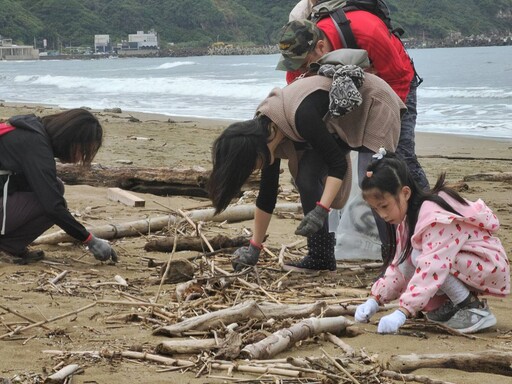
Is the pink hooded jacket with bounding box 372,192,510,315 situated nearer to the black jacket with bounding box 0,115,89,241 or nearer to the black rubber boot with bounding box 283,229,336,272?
the black rubber boot with bounding box 283,229,336,272

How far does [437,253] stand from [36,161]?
254cm

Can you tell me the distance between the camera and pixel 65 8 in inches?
4606

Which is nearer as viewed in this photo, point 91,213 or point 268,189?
point 268,189

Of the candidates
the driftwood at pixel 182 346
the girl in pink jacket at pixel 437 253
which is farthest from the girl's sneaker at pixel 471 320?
the driftwood at pixel 182 346

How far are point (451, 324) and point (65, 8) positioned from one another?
389 feet

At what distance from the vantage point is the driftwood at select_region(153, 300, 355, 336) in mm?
3787

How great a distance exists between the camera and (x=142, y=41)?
111688 mm

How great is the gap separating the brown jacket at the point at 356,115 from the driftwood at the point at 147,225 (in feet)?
3.62

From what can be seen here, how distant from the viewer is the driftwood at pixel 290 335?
3438 millimetres

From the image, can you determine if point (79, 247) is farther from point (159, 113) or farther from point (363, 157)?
point (159, 113)

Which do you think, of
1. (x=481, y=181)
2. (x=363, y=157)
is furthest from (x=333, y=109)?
(x=481, y=181)

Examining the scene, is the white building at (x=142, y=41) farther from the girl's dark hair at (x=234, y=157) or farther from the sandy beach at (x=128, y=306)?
the girl's dark hair at (x=234, y=157)

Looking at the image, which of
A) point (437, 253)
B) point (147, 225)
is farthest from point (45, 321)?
point (147, 225)

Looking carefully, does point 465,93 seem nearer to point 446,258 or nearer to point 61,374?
point 446,258
